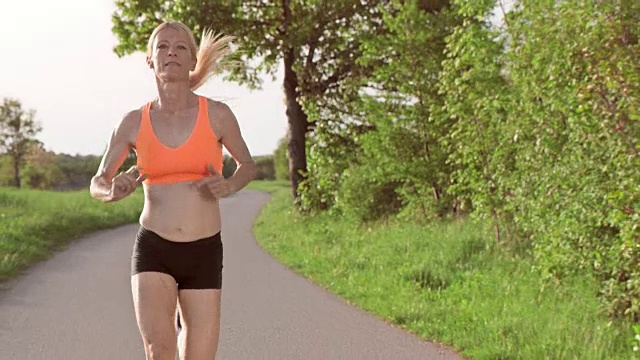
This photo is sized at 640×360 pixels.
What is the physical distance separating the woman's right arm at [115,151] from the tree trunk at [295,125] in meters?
17.0

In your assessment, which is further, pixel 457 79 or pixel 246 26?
pixel 246 26

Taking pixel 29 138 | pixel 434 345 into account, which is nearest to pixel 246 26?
pixel 434 345

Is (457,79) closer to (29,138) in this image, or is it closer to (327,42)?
(327,42)

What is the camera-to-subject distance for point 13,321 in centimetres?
776

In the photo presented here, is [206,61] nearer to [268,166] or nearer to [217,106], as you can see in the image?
[217,106]

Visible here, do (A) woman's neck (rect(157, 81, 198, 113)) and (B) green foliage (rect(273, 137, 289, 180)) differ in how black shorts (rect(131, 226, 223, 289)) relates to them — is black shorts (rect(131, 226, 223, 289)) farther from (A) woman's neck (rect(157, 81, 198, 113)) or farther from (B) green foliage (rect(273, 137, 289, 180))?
(B) green foliage (rect(273, 137, 289, 180))

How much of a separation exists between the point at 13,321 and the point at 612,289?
5.70 meters

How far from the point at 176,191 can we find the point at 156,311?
1.69ft

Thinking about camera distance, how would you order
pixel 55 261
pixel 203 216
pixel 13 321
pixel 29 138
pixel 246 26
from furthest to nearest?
pixel 29 138
pixel 246 26
pixel 55 261
pixel 13 321
pixel 203 216

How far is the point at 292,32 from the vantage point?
18.7m

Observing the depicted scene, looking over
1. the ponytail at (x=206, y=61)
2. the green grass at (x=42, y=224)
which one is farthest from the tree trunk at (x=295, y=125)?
the ponytail at (x=206, y=61)

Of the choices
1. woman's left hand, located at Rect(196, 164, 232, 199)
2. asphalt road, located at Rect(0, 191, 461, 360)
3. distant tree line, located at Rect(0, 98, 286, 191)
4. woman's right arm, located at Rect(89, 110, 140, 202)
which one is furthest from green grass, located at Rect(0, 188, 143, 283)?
distant tree line, located at Rect(0, 98, 286, 191)

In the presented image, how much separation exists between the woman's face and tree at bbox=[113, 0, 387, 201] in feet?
49.2

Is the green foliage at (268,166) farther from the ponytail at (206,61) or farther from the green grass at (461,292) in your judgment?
the ponytail at (206,61)
